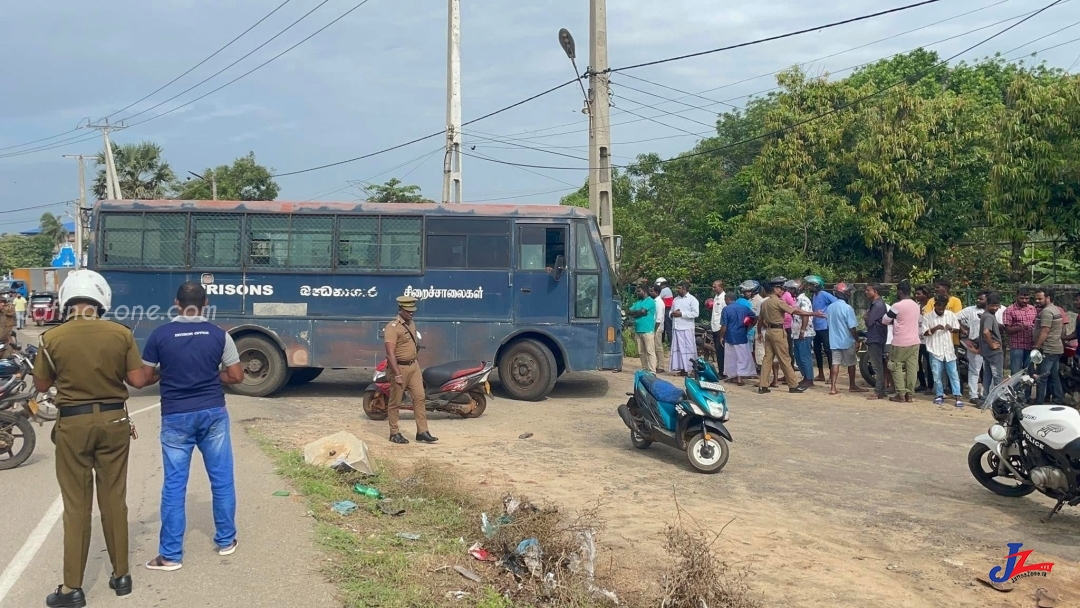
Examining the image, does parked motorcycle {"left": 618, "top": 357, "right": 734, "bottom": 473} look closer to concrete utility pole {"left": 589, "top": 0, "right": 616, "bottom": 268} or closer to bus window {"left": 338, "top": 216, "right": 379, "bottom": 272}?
bus window {"left": 338, "top": 216, "right": 379, "bottom": 272}

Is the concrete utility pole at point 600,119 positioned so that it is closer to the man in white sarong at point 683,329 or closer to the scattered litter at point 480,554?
the man in white sarong at point 683,329

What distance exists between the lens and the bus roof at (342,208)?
510 inches

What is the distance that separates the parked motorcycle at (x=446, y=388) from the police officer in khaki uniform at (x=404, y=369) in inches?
52.9

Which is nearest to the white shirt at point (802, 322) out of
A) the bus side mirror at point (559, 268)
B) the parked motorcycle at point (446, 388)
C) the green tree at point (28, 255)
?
the bus side mirror at point (559, 268)

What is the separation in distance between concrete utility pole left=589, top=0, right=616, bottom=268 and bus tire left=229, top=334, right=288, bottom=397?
7178mm

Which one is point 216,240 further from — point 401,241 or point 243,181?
point 243,181

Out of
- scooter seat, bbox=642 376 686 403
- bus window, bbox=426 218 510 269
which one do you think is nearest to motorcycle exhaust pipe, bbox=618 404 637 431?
scooter seat, bbox=642 376 686 403

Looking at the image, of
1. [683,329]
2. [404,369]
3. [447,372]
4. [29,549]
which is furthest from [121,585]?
[683,329]

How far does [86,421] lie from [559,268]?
8624 millimetres

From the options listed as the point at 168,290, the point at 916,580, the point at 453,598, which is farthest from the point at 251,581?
the point at 168,290

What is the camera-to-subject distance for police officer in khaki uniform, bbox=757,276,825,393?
13352 millimetres

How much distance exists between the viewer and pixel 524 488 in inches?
302

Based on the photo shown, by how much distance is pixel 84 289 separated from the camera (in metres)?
4.83

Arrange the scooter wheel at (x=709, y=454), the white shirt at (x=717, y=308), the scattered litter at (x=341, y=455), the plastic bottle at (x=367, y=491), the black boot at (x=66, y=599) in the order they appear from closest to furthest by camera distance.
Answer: the black boot at (x=66, y=599) < the plastic bottle at (x=367, y=491) < the scattered litter at (x=341, y=455) < the scooter wheel at (x=709, y=454) < the white shirt at (x=717, y=308)
